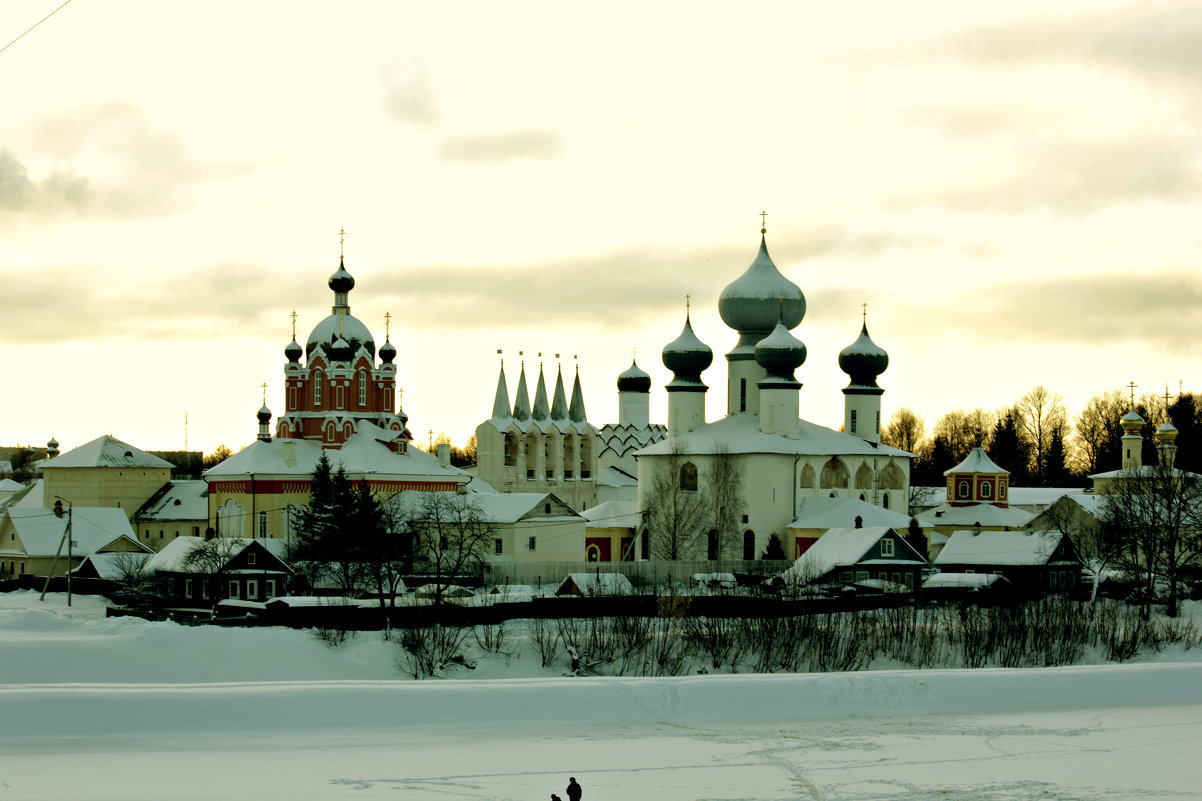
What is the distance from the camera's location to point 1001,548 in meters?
43.8

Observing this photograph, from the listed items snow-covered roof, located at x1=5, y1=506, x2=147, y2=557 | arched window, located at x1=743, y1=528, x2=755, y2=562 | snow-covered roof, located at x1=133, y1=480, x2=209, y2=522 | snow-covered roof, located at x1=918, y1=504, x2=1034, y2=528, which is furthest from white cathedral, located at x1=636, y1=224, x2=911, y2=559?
snow-covered roof, located at x1=5, y1=506, x2=147, y2=557

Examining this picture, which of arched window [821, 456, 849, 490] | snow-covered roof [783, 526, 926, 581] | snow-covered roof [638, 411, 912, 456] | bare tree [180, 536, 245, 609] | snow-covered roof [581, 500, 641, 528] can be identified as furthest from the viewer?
snow-covered roof [581, 500, 641, 528]

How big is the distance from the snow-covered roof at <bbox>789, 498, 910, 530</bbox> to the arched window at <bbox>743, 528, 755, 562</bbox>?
1285 mm

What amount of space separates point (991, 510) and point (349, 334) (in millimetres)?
24734

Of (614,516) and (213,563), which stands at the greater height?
(614,516)

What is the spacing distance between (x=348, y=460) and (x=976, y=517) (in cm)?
2296

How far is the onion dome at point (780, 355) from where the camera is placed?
1965 inches

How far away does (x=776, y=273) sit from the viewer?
5319cm

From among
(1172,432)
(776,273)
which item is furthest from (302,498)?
(1172,432)

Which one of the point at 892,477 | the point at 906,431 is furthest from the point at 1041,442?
the point at 892,477

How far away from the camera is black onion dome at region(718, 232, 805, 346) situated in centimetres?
5266

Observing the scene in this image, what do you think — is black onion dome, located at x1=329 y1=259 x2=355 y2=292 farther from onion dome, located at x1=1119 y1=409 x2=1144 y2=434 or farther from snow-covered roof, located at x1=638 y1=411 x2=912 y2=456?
onion dome, located at x1=1119 y1=409 x2=1144 y2=434

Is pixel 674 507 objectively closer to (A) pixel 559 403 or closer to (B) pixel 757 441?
(B) pixel 757 441

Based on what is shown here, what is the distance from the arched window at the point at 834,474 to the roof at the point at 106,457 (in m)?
25.1
